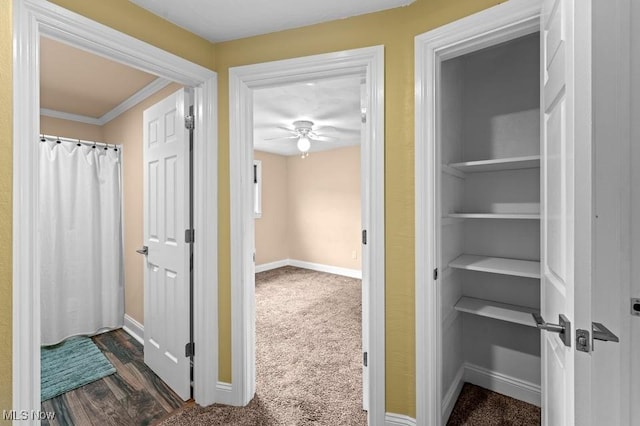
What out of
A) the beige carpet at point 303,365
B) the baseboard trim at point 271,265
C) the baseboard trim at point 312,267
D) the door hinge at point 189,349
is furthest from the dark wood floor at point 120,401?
the baseboard trim at point 312,267

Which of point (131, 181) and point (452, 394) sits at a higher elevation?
point (131, 181)

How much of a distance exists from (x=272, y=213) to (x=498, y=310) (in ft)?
15.4

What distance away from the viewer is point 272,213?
6.07m

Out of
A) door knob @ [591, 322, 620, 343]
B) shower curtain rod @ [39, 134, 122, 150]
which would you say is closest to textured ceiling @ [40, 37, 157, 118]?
shower curtain rod @ [39, 134, 122, 150]

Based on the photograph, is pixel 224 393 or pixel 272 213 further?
pixel 272 213

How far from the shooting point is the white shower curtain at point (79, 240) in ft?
9.34

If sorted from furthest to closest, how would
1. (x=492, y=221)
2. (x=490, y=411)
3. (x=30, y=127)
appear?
(x=492, y=221), (x=490, y=411), (x=30, y=127)

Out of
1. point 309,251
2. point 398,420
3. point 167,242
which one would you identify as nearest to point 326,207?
point 309,251

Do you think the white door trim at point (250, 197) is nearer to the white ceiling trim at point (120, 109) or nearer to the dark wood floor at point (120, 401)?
the dark wood floor at point (120, 401)

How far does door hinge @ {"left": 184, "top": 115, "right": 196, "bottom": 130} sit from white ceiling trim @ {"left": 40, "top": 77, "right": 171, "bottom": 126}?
2.33 feet

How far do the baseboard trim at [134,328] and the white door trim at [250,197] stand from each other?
5.07 feet

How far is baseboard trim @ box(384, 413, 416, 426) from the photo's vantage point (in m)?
1.60

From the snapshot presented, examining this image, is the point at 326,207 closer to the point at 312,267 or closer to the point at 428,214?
the point at 312,267

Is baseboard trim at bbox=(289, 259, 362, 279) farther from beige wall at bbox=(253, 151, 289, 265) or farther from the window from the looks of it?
the window
